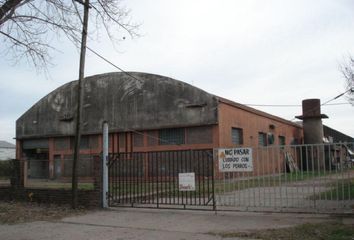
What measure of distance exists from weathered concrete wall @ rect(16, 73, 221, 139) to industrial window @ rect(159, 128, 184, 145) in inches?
19.7

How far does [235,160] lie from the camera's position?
1355cm

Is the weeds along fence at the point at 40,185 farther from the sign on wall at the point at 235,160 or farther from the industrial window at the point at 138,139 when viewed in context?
the industrial window at the point at 138,139

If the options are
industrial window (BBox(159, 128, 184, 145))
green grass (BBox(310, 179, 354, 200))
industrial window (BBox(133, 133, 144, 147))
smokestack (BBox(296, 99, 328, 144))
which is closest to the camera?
green grass (BBox(310, 179, 354, 200))

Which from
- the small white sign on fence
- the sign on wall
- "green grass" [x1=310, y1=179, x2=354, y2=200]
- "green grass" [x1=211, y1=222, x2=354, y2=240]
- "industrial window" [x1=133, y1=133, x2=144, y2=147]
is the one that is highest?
"industrial window" [x1=133, y1=133, x2=144, y2=147]

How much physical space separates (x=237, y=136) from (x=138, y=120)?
734cm

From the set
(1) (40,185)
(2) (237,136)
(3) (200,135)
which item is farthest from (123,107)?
(1) (40,185)

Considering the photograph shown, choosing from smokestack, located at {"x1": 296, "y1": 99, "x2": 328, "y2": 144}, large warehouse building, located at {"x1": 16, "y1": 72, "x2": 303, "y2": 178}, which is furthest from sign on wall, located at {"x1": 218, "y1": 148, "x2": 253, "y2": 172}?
smokestack, located at {"x1": 296, "y1": 99, "x2": 328, "y2": 144}

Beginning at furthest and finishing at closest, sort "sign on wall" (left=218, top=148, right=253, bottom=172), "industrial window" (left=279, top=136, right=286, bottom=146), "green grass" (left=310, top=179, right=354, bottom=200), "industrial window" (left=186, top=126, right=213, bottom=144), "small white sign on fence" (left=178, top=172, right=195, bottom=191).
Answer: "industrial window" (left=279, top=136, right=286, bottom=146)
"industrial window" (left=186, top=126, right=213, bottom=144)
"small white sign on fence" (left=178, top=172, right=195, bottom=191)
"sign on wall" (left=218, top=148, right=253, bottom=172)
"green grass" (left=310, top=179, right=354, bottom=200)

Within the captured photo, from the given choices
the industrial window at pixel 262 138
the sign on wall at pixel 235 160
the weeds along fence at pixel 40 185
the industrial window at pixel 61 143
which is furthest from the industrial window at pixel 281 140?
the sign on wall at pixel 235 160

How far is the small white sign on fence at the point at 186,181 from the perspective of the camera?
1422 cm

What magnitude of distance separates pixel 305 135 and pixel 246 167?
123 ft

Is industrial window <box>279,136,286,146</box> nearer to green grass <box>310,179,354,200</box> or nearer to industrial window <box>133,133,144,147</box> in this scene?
industrial window <box>133,133,144,147</box>

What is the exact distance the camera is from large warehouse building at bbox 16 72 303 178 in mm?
30359

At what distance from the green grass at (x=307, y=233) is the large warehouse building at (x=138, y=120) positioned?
15.5 meters
